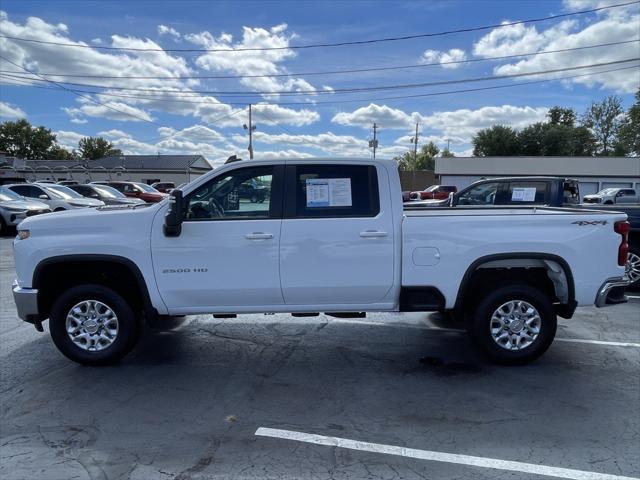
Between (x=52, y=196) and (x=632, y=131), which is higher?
(x=632, y=131)

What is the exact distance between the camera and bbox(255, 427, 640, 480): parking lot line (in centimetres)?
308

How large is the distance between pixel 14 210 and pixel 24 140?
87661 mm

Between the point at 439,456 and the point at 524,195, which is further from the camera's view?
the point at 524,195

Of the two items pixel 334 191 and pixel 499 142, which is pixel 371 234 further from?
pixel 499 142

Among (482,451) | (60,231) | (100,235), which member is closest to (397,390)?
(482,451)

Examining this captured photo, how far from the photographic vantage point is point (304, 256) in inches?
181

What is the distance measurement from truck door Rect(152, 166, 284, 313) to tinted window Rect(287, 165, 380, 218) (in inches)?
8.1

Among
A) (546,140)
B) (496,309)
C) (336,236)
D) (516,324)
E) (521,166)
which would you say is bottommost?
(516,324)

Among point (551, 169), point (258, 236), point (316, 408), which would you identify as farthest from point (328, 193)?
point (551, 169)

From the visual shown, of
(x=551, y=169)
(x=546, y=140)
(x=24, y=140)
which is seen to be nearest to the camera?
(x=551, y=169)

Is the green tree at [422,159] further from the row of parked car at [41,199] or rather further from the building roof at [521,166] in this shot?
the row of parked car at [41,199]

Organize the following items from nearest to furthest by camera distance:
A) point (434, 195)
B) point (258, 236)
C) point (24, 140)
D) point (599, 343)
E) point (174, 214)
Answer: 1. point (174, 214)
2. point (258, 236)
3. point (599, 343)
4. point (434, 195)
5. point (24, 140)

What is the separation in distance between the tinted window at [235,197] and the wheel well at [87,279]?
87 cm

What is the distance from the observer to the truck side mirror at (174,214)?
4426mm
